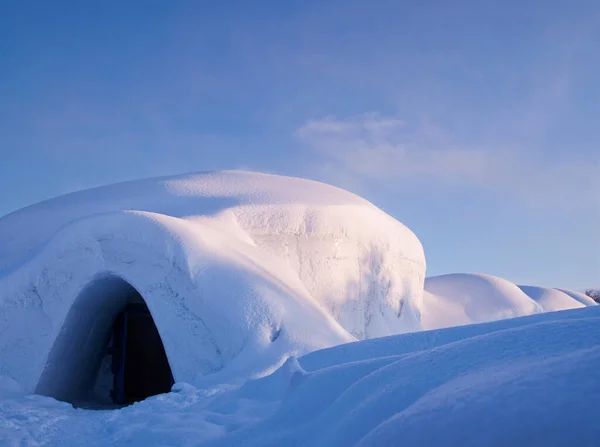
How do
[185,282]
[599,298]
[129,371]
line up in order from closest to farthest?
[185,282] < [129,371] < [599,298]

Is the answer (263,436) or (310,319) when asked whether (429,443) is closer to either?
(263,436)

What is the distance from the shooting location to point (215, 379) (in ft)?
19.2

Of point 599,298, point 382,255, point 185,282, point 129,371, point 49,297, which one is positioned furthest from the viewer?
point 599,298

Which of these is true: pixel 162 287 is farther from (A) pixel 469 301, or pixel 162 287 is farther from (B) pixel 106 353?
(A) pixel 469 301

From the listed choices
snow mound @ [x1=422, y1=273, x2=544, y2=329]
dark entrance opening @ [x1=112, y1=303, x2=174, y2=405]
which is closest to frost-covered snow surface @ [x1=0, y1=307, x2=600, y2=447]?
dark entrance opening @ [x1=112, y1=303, x2=174, y2=405]

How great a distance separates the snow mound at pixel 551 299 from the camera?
82.0ft

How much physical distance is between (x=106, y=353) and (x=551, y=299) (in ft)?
76.0

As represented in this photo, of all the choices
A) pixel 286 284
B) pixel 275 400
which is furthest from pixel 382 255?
pixel 275 400

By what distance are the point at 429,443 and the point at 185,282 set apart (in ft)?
18.6

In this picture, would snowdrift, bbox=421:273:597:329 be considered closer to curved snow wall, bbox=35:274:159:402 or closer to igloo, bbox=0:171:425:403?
igloo, bbox=0:171:425:403

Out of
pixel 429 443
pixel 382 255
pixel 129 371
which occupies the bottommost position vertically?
pixel 129 371

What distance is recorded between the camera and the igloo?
261 inches

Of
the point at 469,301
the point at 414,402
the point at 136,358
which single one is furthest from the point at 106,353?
the point at 469,301

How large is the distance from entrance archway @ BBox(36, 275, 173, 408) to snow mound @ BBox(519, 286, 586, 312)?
20.8m
